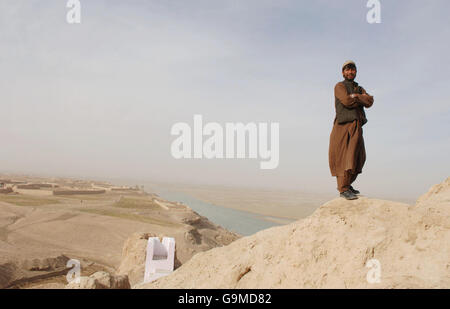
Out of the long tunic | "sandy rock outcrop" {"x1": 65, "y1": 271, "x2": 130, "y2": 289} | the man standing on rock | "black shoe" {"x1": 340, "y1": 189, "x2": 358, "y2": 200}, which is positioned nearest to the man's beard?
the man standing on rock

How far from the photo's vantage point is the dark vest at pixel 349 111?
509 centimetres

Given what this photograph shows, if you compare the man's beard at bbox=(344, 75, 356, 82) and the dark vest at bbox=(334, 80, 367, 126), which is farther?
the man's beard at bbox=(344, 75, 356, 82)

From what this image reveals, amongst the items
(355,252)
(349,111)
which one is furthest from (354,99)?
(355,252)

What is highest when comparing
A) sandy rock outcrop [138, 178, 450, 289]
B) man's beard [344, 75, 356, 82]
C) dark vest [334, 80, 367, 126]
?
man's beard [344, 75, 356, 82]

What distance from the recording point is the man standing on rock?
5.01 metres

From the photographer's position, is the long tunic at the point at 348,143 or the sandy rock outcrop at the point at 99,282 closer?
the long tunic at the point at 348,143

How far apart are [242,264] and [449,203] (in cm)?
403

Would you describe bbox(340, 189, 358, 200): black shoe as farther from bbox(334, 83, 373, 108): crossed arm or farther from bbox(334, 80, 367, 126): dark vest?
bbox(334, 83, 373, 108): crossed arm

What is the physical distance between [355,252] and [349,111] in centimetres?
252

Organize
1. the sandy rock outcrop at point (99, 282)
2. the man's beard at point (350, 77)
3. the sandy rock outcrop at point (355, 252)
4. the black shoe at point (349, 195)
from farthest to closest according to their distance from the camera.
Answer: the sandy rock outcrop at point (99, 282) → the man's beard at point (350, 77) → the black shoe at point (349, 195) → the sandy rock outcrop at point (355, 252)

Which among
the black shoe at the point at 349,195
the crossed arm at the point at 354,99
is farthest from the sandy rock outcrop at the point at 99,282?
the crossed arm at the point at 354,99

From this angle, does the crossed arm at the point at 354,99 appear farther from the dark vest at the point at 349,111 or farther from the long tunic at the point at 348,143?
the dark vest at the point at 349,111

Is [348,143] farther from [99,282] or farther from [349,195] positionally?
[99,282]
